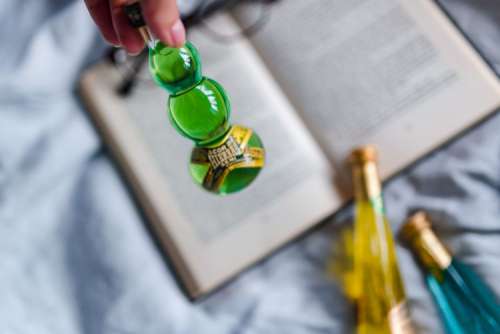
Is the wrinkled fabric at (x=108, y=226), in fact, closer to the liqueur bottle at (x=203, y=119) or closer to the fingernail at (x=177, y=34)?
the liqueur bottle at (x=203, y=119)

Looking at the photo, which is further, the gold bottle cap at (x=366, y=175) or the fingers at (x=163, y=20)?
the gold bottle cap at (x=366, y=175)

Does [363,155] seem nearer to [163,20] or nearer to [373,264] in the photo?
[373,264]

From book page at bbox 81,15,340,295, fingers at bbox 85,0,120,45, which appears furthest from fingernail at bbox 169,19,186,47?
book page at bbox 81,15,340,295

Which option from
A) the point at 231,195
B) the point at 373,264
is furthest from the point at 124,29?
the point at 373,264

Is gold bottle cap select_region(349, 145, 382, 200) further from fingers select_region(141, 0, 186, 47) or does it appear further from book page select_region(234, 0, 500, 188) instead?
fingers select_region(141, 0, 186, 47)

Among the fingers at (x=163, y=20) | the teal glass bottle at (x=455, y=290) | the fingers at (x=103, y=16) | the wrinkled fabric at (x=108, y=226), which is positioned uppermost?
the fingers at (x=163, y=20)

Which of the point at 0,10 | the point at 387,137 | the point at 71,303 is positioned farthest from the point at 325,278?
the point at 0,10

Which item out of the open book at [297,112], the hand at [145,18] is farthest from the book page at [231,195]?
the hand at [145,18]

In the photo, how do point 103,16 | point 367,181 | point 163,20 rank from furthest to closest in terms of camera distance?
point 367,181, point 103,16, point 163,20
